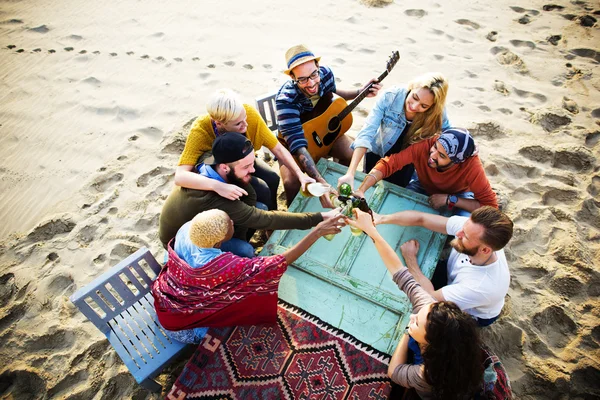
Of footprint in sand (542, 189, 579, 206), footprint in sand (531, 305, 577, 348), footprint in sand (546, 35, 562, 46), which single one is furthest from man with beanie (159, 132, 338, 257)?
footprint in sand (546, 35, 562, 46)

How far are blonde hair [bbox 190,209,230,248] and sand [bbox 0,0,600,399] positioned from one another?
1.39 metres

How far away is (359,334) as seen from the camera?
255cm

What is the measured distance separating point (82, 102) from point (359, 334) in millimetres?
5599

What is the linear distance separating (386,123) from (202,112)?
309 centimetres

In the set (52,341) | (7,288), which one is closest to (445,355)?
(52,341)

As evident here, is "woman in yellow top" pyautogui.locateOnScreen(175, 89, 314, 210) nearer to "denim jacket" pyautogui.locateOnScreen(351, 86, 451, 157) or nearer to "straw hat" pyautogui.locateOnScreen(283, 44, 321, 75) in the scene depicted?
"straw hat" pyautogui.locateOnScreen(283, 44, 321, 75)

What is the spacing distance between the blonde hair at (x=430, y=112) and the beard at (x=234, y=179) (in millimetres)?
1764

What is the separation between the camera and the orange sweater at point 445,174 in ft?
10.1

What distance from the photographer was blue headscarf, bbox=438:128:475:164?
114 inches

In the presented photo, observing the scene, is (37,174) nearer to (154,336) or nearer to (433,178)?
(154,336)

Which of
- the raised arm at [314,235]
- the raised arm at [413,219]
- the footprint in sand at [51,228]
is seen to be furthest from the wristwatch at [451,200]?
the footprint in sand at [51,228]

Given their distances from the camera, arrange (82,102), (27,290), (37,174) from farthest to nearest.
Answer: (82,102)
(37,174)
(27,290)

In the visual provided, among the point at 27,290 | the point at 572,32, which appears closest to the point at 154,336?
the point at 27,290

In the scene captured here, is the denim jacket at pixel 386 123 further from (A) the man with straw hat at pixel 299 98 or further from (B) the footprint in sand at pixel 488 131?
(B) the footprint in sand at pixel 488 131
